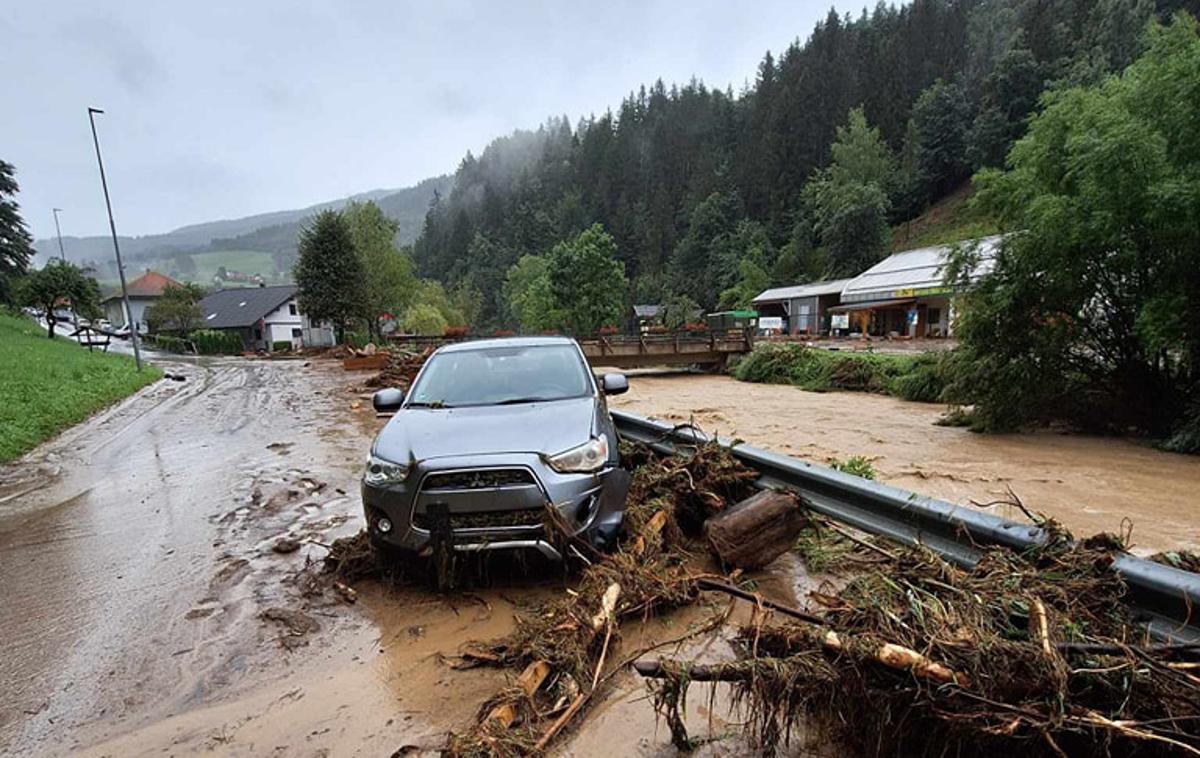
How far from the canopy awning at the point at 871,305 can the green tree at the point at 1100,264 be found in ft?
95.2

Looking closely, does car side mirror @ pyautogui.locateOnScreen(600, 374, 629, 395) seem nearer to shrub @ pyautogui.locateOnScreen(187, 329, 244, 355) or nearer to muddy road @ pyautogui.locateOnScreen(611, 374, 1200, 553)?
muddy road @ pyautogui.locateOnScreen(611, 374, 1200, 553)

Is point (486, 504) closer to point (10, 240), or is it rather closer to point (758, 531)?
point (758, 531)

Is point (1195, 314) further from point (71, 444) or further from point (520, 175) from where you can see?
point (520, 175)

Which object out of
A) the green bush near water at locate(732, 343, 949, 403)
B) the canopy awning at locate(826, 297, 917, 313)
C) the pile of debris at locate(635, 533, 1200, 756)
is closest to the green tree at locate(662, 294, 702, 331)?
the canopy awning at locate(826, 297, 917, 313)

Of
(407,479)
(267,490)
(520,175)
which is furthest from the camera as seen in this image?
(520,175)

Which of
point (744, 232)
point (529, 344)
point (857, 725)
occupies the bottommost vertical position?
point (857, 725)

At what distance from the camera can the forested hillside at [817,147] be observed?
59.1m

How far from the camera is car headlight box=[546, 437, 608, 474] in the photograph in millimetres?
3615

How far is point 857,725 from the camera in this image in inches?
75.2

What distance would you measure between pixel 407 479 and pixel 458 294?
81.1 meters

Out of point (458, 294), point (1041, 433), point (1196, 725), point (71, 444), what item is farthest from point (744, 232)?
point (1196, 725)

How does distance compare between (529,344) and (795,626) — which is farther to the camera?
(529,344)

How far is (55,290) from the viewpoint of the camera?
99.8 feet

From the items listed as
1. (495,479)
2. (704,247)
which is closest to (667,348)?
(495,479)
